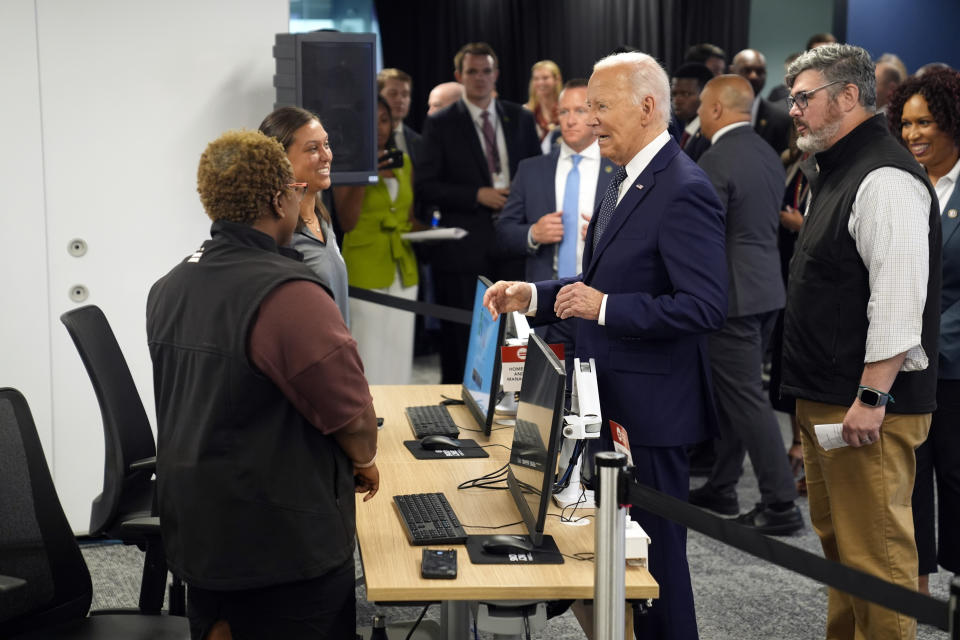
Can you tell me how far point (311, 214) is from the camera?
3.28 metres

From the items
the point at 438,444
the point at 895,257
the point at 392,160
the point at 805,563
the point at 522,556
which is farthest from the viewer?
the point at 392,160

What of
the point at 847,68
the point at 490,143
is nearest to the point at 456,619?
the point at 847,68

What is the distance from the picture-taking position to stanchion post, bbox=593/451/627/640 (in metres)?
1.86

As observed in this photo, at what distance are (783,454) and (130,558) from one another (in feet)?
8.42

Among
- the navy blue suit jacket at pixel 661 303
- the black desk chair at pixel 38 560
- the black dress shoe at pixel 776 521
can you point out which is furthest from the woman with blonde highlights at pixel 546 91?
the black desk chair at pixel 38 560

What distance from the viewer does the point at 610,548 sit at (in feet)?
6.14

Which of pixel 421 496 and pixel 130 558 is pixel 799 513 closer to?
pixel 421 496

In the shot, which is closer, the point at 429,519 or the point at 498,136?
the point at 429,519

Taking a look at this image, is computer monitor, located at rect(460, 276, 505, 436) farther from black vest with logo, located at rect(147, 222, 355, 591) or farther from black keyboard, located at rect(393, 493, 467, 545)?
black vest with logo, located at rect(147, 222, 355, 591)

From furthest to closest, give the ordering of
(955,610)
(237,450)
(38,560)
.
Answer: (38,560)
(237,450)
(955,610)

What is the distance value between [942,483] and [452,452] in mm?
1492

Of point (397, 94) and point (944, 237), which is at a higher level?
point (397, 94)

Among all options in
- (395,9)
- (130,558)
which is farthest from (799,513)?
(395,9)

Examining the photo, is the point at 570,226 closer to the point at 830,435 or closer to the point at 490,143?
the point at 490,143
